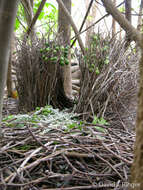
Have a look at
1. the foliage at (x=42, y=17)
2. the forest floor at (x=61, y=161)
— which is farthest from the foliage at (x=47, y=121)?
the foliage at (x=42, y=17)

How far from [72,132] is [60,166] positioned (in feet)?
0.85

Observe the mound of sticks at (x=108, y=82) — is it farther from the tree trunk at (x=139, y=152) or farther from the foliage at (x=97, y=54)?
the tree trunk at (x=139, y=152)

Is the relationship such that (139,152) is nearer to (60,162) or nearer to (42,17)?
(60,162)

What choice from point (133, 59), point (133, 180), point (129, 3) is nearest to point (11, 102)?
point (133, 59)

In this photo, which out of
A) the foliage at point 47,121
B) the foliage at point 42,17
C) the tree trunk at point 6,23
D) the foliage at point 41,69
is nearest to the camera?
the tree trunk at point 6,23

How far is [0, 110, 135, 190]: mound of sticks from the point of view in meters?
0.67

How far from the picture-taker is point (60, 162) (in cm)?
77

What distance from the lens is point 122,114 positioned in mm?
1471

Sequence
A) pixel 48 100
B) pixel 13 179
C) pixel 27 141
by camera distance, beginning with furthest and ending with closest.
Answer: pixel 48 100, pixel 27 141, pixel 13 179

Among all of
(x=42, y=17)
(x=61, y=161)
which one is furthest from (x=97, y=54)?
(x=42, y=17)

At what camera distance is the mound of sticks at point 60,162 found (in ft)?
2.20

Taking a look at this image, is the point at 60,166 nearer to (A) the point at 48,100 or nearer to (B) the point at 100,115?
(B) the point at 100,115

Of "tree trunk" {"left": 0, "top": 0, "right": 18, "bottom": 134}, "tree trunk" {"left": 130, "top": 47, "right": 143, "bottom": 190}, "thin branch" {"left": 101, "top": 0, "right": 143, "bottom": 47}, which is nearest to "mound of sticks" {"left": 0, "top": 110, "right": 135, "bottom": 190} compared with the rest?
"tree trunk" {"left": 130, "top": 47, "right": 143, "bottom": 190}

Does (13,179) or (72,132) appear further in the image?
(72,132)
